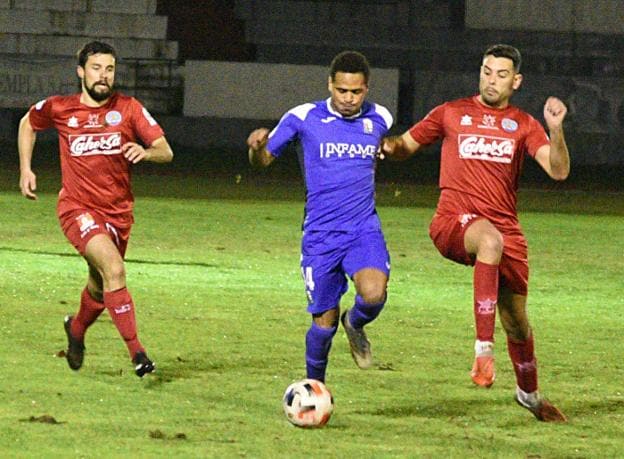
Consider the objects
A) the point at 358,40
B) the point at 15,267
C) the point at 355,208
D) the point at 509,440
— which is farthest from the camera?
the point at 358,40

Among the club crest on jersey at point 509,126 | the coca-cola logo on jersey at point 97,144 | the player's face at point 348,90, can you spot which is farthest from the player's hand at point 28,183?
the club crest on jersey at point 509,126

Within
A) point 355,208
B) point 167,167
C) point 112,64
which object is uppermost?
point 112,64

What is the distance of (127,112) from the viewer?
29.6ft

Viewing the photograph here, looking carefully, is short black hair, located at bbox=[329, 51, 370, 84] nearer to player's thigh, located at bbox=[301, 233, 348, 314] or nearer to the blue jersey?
the blue jersey

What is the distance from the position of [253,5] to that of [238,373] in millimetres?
26598

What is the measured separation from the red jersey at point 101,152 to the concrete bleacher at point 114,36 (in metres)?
20.8

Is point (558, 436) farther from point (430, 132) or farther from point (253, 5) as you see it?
point (253, 5)

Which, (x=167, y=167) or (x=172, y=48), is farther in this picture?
(x=172, y=48)

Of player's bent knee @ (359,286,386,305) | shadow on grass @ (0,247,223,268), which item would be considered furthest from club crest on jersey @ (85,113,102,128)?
shadow on grass @ (0,247,223,268)

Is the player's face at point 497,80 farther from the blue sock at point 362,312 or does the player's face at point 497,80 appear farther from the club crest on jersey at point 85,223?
the club crest on jersey at point 85,223

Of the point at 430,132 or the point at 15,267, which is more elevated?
the point at 430,132

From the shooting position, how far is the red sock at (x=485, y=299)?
7.64 metres

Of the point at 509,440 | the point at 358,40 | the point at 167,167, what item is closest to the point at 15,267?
the point at 509,440

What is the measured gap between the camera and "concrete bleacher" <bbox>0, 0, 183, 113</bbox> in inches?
1182
